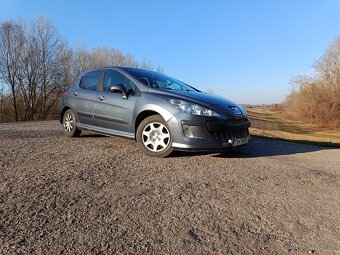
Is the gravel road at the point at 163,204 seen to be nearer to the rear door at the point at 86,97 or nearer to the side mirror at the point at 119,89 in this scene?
the side mirror at the point at 119,89

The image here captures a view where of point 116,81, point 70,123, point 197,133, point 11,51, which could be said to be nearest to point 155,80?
point 116,81

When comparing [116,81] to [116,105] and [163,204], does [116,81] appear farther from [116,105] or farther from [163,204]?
[163,204]

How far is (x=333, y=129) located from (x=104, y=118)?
45532 mm

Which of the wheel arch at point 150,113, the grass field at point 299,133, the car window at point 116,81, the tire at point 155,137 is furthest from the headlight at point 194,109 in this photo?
the grass field at point 299,133

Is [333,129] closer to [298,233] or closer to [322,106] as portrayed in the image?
[322,106]

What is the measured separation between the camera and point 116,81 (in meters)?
6.54

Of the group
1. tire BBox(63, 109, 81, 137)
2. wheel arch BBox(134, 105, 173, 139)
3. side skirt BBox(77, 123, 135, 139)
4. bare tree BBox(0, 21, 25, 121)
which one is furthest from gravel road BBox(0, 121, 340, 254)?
bare tree BBox(0, 21, 25, 121)

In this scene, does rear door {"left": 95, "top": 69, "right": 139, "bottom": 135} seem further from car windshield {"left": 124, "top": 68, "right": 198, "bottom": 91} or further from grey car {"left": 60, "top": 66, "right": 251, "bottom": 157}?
car windshield {"left": 124, "top": 68, "right": 198, "bottom": 91}

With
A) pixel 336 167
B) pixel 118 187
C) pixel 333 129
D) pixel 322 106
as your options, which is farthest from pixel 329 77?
pixel 118 187

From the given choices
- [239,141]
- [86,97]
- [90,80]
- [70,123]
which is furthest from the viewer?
[70,123]

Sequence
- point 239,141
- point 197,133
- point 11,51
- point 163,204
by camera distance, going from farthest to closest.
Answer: point 11,51
point 239,141
point 197,133
point 163,204

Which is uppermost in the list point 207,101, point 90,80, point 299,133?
point 90,80

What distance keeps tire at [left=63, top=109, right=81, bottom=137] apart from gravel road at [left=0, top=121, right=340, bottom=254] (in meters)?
1.67

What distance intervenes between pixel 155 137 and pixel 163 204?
2.32 meters
